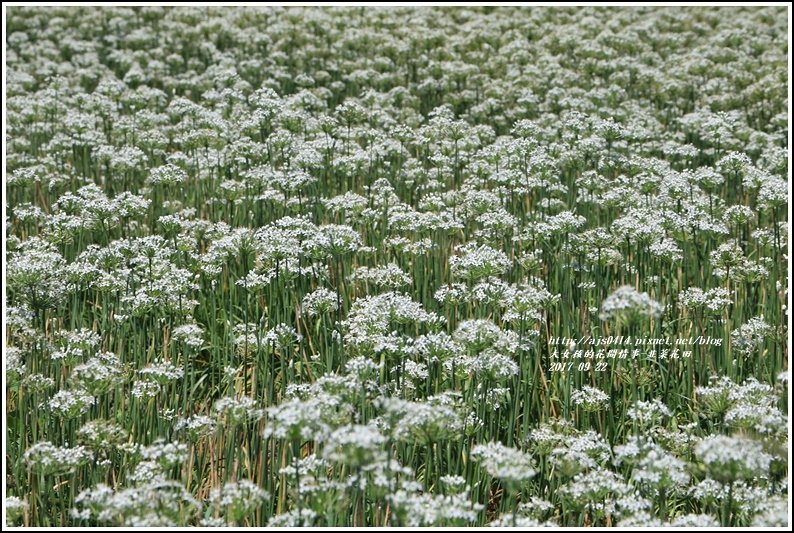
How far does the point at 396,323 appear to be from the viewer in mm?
6328

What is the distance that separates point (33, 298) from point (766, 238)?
250 inches

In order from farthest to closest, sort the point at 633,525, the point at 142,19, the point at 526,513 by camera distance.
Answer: the point at 142,19 < the point at 526,513 < the point at 633,525

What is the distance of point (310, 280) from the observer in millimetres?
7934

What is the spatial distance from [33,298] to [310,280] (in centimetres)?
238

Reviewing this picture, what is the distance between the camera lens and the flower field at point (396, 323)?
469 cm

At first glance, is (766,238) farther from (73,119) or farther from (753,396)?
(73,119)

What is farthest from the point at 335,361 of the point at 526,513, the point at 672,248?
the point at 672,248

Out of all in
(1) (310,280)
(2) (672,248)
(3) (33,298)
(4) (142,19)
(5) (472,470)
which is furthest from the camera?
(4) (142,19)

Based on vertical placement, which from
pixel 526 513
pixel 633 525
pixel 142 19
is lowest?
pixel 526 513

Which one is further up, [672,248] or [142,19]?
[142,19]

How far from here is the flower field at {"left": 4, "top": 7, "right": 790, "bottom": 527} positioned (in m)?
4.69

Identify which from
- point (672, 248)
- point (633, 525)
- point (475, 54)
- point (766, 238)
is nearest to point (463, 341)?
point (633, 525)

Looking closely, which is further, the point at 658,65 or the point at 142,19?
the point at 142,19

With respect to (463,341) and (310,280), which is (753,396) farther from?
(310,280)
